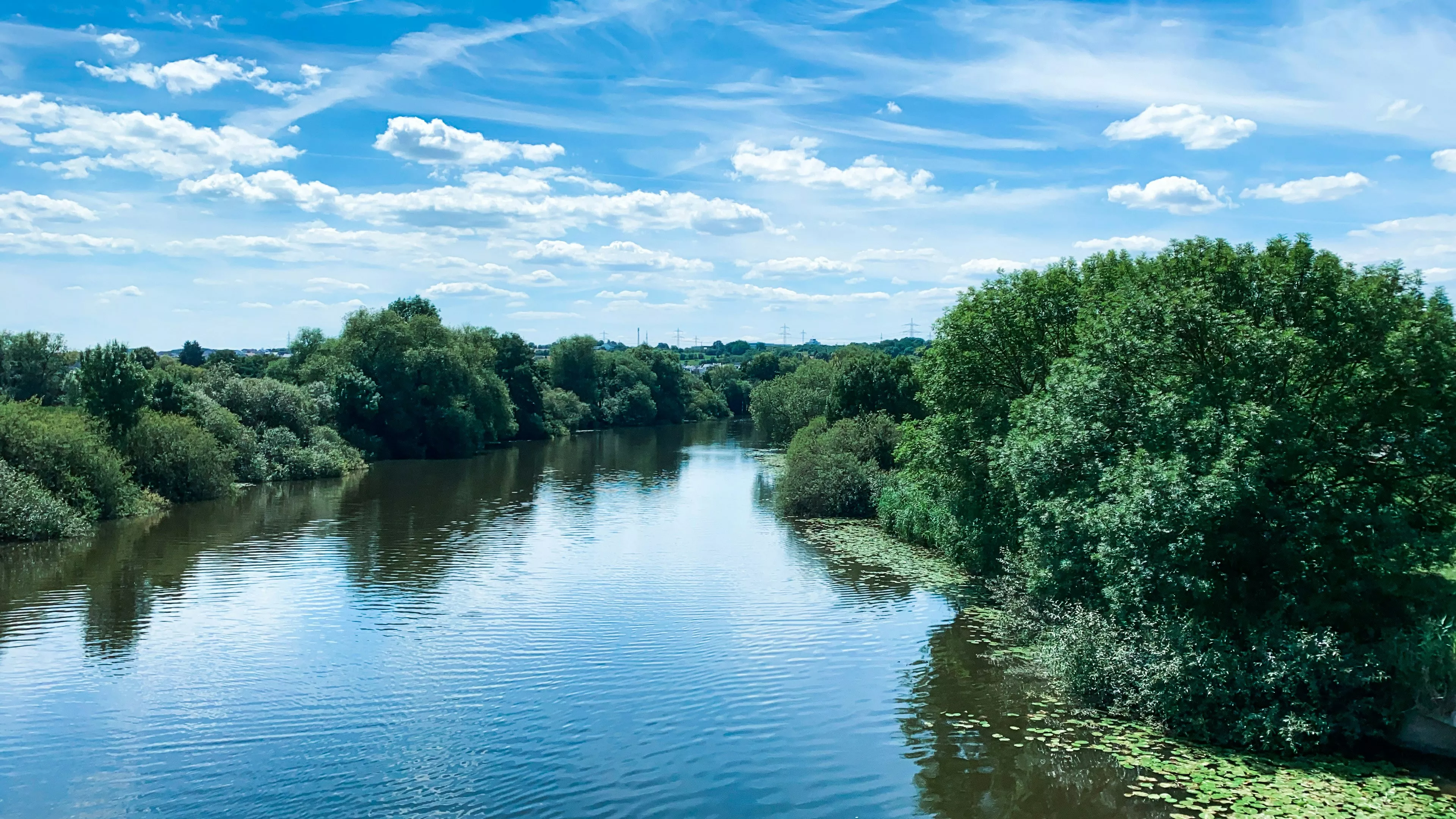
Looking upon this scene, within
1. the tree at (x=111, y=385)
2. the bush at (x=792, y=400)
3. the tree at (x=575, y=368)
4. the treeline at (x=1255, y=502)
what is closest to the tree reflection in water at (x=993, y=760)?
the treeline at (x=1255, y=502)

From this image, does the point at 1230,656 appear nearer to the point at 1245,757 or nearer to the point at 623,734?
the point at 1245,757

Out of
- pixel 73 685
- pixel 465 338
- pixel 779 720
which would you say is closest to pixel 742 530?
pixel 779 720

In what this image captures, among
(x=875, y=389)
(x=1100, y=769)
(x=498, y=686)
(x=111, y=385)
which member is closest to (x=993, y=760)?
(x=1100, y=769)

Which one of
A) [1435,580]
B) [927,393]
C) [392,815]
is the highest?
[927,393]

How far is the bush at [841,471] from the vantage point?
42844mm

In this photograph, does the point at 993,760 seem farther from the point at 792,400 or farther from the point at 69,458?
the point at 792,400

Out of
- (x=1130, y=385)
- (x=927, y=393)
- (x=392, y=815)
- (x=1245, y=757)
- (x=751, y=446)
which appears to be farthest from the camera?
(x=751, y=446)

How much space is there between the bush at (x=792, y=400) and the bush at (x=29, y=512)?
131ft

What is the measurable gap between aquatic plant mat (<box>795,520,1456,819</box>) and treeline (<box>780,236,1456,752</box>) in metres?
0.73

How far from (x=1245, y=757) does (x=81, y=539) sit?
37.9m

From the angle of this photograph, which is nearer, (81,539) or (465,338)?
(81,539)

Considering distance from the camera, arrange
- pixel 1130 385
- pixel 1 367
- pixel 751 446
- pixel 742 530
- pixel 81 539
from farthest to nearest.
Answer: pixel 751 446 < pixel 1 367 < pixel 742 530 < pixel 81 539 < pixel 1130 385

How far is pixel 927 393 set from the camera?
28.2 meters

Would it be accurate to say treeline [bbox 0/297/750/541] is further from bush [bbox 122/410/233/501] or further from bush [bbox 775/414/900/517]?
bush [bbox 775/414/900/517]
